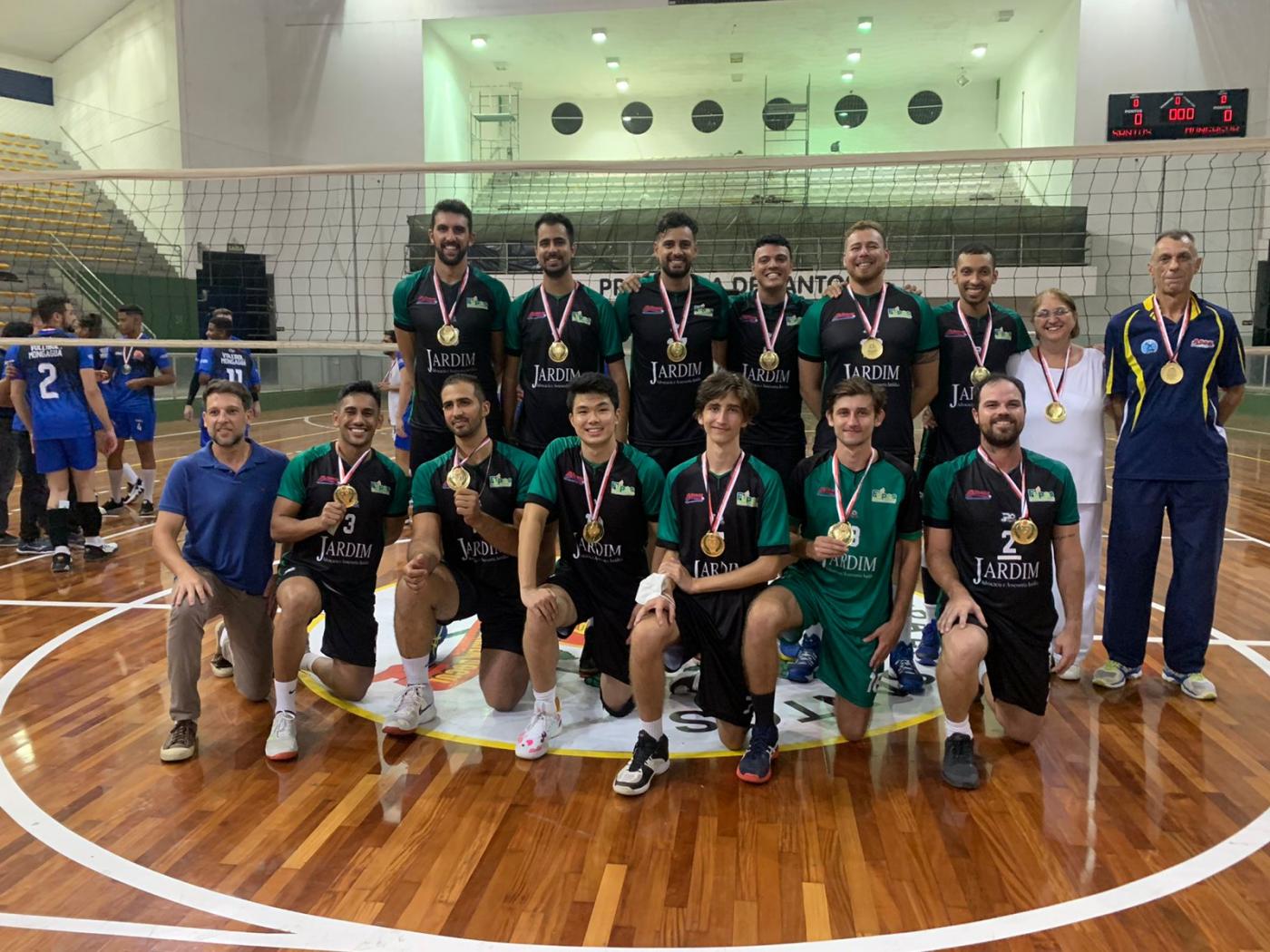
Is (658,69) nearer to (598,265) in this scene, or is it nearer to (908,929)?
(598,265)

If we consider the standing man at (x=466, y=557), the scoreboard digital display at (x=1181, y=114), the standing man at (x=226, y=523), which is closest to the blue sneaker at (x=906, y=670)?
the standing man at (x=466, y=557)

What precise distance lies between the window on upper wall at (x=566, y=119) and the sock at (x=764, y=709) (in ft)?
69.9

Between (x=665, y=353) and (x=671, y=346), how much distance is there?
5cm

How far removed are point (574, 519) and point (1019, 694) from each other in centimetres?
194

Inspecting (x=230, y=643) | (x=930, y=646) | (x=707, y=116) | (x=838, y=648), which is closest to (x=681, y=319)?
(x=838, y=648)

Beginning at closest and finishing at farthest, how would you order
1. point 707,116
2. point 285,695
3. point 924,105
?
point 285,695
point 924,105
point 707,116

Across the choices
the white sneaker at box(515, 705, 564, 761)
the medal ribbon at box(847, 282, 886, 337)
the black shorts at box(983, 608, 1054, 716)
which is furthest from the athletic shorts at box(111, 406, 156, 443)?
the black shorts at box(983, 608, 1054, 716)

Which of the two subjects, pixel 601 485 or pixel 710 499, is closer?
pixel 710 499

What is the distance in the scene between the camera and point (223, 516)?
404cm

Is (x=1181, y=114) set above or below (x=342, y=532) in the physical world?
above

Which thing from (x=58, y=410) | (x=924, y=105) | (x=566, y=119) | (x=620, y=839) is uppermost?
(x=924, y=105)

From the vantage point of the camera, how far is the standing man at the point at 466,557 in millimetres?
4016

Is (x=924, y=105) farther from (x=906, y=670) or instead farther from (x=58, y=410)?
(x=906, y=670)

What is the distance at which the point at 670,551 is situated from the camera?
3.82 m
